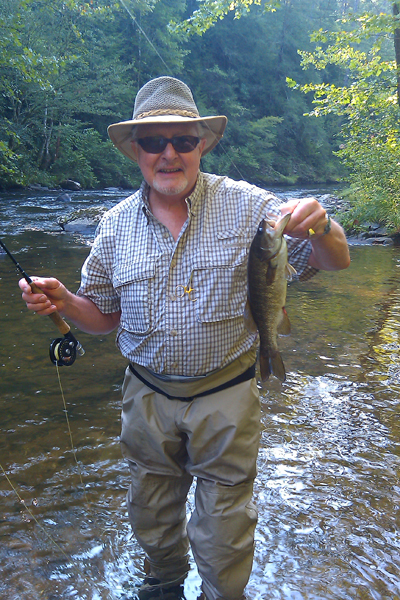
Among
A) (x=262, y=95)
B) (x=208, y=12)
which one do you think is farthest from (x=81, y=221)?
(x=262, y=95)

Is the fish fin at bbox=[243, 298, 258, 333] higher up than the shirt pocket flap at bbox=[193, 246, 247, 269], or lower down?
lower down

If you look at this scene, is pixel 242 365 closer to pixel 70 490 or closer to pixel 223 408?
pixel 223 408

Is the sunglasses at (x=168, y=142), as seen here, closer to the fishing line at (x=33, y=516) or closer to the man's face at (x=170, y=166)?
the man's face at (x=170, y=166)

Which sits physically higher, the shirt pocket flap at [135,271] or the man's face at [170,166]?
the man's face at [170,166]

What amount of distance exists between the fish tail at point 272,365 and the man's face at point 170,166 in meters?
0.76

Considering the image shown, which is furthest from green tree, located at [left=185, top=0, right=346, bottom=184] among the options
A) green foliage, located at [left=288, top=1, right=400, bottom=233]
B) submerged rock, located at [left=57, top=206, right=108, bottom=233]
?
green foliage, located at [left=288, top=1, right=400, bottom=233]

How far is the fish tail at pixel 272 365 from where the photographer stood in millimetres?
2213

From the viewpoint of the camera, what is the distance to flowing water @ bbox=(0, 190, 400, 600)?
252cm

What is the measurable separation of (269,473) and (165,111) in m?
2.21

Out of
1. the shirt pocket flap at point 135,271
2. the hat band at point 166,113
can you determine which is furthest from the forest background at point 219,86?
the shirt pocket flap at point 135,271

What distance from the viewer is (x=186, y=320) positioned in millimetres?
2113

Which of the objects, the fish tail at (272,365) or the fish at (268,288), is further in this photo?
the fish tail at (272,365)

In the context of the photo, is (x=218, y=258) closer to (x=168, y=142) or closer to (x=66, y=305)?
(x=168, y=142)

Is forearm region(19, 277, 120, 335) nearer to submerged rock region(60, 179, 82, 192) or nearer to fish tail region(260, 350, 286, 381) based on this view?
fish tail region(260, 350, 286, 381)
